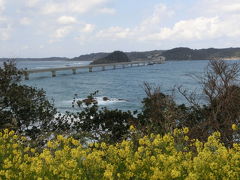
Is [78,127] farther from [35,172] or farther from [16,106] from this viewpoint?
[35,172]

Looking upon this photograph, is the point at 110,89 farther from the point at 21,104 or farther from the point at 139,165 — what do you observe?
the point at 139,165

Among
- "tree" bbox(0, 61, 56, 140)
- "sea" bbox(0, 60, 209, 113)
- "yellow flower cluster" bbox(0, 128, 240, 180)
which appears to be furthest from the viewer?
"sea" bbox(0, 60, 209, 113)

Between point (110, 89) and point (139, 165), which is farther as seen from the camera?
point (110, 89)

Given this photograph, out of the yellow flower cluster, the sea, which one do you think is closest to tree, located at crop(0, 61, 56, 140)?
the sea

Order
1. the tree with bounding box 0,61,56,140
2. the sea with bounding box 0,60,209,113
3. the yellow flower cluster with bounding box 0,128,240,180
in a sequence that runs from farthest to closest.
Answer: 1. the sea with bounding box 0,60,209,113
2. the tree with bounding box 0,61,56,140
3. the yellow flower cluster with bounding box 0,128,240,180

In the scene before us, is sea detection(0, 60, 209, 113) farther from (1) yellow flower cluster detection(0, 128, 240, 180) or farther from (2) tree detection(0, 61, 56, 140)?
(1) yellow flower cluster detection(0, 128, 240, 180)

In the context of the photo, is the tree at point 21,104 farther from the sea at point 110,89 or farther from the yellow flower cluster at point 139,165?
the yellow flower cluster at point 139,165

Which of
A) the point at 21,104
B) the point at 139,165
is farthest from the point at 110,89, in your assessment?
the point at 139,165

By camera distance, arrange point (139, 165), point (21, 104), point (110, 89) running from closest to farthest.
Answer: point (139, 165) < point (21, 104) < point (110, 89)

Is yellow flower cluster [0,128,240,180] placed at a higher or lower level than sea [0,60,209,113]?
higher

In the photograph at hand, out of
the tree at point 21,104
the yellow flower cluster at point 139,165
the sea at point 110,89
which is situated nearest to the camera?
the yellow flower cluster at point 139,165

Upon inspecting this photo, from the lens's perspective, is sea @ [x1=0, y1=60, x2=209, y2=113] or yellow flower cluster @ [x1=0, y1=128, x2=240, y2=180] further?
sea @ [x1=0, y1=60, x2=209, y2=113]

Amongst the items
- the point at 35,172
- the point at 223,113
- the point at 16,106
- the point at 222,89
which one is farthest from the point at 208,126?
the point at 35,172

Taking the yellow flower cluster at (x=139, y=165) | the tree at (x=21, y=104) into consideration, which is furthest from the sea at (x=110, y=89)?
the yellow flower cluster at (x=139, y=165)
